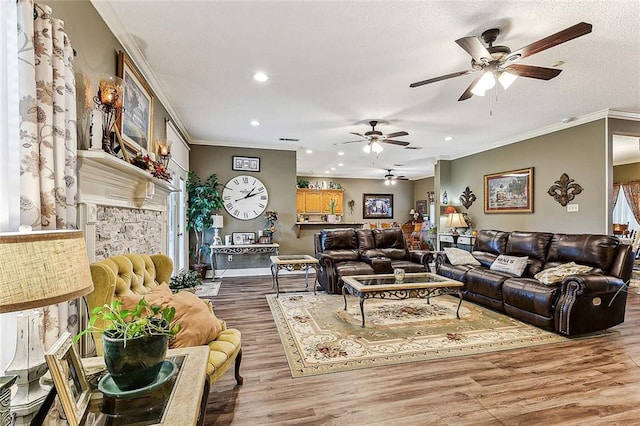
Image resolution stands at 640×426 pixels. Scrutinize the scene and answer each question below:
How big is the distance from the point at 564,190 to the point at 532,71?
3.52 m

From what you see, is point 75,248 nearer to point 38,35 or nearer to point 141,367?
Answer: point 141,367

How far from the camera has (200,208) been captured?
20.3 ft

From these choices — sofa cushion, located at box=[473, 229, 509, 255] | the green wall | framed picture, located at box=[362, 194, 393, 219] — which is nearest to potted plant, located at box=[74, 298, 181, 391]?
sofa cushion, located at box=[473, 229, 509, 255]

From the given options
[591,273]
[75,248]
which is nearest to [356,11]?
[75,248]

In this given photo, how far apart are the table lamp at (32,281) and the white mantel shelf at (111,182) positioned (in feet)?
3.55

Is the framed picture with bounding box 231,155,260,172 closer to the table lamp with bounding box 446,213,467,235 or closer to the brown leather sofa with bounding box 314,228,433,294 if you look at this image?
the brown leather sofa with bounding box 314,228,433,294

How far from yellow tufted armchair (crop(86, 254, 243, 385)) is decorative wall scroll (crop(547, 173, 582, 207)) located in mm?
5705

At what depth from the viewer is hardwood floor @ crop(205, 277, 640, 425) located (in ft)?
6.39

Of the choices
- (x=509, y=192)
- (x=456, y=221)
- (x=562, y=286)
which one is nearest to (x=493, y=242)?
(x=562, y=286)

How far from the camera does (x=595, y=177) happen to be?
4.81 m

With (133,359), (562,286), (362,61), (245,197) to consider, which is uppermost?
(362,61)

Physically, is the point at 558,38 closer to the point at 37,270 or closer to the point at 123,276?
the point at 37,270

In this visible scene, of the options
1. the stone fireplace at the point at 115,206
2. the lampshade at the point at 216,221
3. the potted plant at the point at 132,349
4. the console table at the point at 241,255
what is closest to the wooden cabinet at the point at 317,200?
the console table at the point at 241,255

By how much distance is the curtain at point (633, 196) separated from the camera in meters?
8.14
